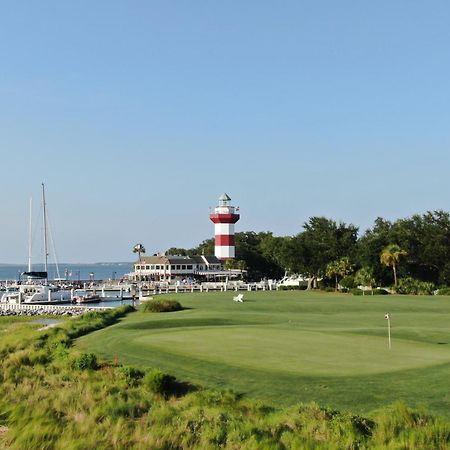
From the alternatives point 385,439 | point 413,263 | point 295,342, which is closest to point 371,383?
point 385,439

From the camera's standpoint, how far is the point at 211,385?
17234 mm

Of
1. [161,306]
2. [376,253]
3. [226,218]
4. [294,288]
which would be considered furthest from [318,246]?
[161,306]

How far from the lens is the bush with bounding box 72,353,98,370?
20234 mm

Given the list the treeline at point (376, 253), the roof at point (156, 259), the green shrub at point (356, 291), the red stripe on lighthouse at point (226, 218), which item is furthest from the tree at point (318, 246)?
the roof at point (156, 259)

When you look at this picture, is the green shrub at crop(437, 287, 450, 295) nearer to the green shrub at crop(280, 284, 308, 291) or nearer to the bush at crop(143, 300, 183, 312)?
the green shrub at crop(280, 284, 308, 291)

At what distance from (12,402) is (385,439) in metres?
9.48

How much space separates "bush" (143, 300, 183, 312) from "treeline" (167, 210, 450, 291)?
1301 inches

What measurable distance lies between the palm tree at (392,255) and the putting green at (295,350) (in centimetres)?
4602

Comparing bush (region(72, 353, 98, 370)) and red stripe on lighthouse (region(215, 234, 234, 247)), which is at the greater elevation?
red stripe on lighthouse (region(215, 234, 234, 247))

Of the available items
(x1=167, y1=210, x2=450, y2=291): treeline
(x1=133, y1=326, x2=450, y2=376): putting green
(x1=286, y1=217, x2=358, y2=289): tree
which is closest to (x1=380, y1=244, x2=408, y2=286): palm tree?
(x1=167, y1=210, x2=450, y2=291): treeline

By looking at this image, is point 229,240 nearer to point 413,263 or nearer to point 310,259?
point 310,259

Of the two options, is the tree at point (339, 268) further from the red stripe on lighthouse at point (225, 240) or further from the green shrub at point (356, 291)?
the red stripe on lighthouse at point (225, 240)

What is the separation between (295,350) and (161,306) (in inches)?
985

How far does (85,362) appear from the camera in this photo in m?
20.4
